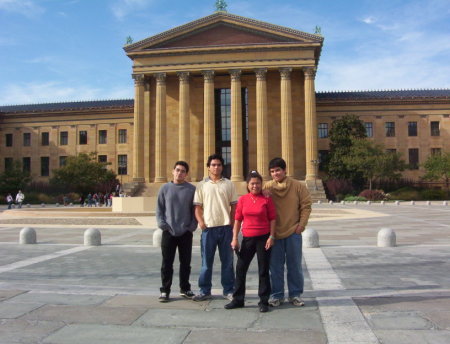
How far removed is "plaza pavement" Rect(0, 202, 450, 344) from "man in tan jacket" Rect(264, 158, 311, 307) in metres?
0.35

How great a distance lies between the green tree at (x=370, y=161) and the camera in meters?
50.9

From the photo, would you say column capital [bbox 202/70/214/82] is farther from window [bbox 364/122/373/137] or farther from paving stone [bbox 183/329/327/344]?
paving stone [bbox 183/329/327/344]

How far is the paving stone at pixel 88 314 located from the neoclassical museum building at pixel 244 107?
4320cm

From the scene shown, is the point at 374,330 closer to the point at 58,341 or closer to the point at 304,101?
the point at 58,341

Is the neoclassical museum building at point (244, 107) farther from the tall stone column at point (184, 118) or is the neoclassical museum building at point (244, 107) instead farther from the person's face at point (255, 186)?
the person's face at point (255, 186)

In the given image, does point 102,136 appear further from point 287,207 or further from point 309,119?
point 287,207

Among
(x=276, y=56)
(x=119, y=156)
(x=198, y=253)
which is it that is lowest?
(x=198, y=253)

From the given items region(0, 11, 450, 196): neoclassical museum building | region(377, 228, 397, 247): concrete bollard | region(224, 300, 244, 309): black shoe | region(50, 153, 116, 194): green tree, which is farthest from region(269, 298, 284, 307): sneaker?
region(50, 153, 116, 194): green tree

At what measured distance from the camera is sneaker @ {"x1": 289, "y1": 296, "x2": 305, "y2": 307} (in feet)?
21.2

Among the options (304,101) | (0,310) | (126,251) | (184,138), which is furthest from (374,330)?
(304,101)

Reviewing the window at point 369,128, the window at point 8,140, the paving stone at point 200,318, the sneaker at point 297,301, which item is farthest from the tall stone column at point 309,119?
the window at point 8,140

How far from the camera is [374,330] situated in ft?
17.3

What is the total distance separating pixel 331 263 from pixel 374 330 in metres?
5.22

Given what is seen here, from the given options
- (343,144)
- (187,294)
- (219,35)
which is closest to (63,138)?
(219,35)
